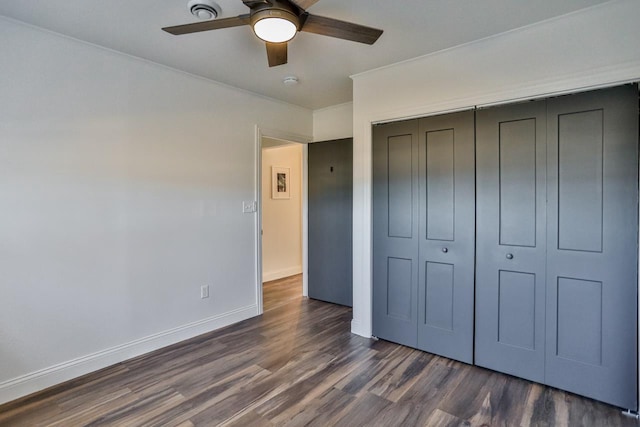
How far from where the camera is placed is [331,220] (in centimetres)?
414

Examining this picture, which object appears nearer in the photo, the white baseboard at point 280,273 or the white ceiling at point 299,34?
the white ceiling at point 299,34

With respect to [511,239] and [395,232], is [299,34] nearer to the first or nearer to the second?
[395,232]

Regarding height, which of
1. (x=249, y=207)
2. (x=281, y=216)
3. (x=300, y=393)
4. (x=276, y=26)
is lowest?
(x=300, y=393)

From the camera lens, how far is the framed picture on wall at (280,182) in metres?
5.45

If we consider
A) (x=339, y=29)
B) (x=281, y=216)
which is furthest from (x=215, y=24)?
(x=281, y=216)

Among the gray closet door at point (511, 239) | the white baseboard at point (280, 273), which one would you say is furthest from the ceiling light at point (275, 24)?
the white baseboard at point (280, 273)

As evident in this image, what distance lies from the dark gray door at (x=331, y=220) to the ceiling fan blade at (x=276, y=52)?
194 centimetres

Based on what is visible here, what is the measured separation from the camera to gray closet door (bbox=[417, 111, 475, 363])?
2.56m

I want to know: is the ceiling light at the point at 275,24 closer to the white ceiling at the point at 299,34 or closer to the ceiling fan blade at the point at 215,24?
the ceiling fan blade at the point at 215,24

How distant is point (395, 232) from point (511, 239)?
889 mm

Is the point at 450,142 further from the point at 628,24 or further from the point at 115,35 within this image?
the point at 115,35

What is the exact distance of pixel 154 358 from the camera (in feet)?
8.95

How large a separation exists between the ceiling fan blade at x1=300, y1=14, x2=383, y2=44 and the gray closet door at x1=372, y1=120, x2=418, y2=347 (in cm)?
115

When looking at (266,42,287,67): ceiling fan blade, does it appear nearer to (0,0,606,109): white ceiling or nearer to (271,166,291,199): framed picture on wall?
(0,0,606,109): white ceiling
